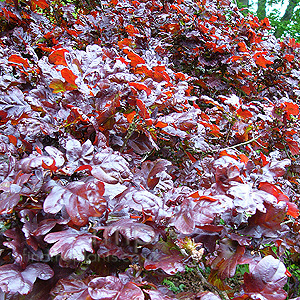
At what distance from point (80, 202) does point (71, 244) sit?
11 cm

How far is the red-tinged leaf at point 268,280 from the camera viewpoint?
2.36 ft

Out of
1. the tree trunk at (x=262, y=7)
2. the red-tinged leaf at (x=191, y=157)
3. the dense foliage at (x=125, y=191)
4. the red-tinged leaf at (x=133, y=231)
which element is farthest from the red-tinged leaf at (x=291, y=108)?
the tree trunk at (x=262, y=7)

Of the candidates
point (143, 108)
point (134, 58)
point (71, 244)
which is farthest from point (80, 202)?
point (134, 58)

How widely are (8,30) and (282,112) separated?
7.85ft

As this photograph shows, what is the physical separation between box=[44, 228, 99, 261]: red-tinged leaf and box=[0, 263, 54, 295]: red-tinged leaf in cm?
13

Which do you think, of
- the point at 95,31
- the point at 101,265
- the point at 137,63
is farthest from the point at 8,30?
the point at 101,265

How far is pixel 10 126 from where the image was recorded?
3.89 feet

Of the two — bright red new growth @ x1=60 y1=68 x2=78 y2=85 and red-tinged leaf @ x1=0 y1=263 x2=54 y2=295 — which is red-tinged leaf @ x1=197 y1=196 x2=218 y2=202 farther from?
bright red new growth @ x1=60 y1=68 x2=78 y2=85

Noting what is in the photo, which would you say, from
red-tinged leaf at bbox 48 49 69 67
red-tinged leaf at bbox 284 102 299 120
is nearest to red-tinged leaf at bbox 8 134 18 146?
red-tinged leaf at bbox 48 49 69 67

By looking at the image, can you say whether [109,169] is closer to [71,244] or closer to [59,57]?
[71,244]

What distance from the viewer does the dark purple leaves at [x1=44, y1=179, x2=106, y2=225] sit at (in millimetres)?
712

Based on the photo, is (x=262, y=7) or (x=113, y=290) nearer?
(x=113, y=290)

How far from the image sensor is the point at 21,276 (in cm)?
73

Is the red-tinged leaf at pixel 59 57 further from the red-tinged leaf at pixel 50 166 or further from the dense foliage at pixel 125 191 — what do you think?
the red-tinged leaf at pixel 50 166
